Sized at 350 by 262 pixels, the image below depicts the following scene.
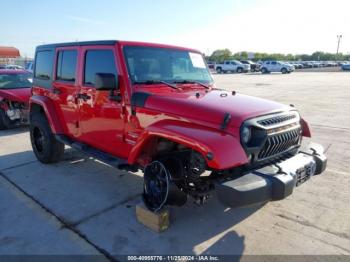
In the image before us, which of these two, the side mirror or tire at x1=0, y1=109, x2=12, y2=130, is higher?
the side mirror

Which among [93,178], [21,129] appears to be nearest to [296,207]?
[93,178]

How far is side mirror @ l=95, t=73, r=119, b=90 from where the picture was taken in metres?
3.52

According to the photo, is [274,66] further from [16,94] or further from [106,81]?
[106,81]

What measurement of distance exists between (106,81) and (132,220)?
1.61 metres

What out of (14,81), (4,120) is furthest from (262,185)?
(14,81)

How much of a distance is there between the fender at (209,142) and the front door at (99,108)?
0.92 meters

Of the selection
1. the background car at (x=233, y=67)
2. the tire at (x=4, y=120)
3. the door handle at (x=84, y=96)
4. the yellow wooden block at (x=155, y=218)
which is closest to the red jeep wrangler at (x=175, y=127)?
the door handle at (x=84, y=96)

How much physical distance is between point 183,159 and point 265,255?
1255 mm

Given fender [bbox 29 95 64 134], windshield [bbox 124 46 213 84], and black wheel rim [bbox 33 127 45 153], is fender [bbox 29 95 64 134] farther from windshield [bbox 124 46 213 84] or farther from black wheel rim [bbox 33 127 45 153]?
windshield [bbox 124 46 213 84]

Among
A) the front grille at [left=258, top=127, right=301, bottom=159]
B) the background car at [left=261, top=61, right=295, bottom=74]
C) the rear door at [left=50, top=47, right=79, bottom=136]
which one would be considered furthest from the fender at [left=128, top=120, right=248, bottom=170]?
the background car at [left=261, top=61, right=295, bottom=74]

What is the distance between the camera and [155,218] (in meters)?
3.31

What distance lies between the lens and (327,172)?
506 cm

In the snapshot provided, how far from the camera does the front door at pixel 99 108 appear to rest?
393 cm

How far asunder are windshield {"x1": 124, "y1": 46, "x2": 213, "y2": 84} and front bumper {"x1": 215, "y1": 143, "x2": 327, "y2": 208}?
5.62 feet
